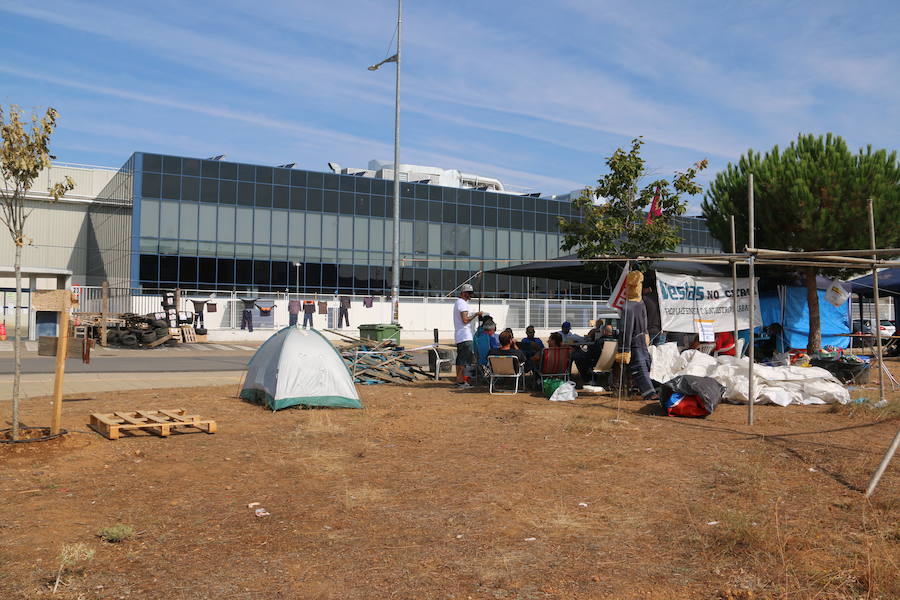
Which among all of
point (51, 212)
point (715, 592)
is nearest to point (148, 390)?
point (715, 592)

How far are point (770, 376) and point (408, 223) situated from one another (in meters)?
36.1

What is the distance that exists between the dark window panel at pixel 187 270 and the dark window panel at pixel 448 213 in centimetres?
1560

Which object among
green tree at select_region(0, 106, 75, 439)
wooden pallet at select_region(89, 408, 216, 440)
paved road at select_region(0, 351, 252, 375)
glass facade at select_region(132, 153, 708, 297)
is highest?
glass facade at select_region(132, 153, 708, 297)

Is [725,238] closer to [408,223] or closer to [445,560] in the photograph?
[445,560]

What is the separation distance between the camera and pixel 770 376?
1168 centimetres

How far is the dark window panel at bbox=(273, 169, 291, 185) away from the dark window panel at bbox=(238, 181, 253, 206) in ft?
5.08

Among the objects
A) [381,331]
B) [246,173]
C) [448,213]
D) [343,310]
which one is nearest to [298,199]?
[246,173]

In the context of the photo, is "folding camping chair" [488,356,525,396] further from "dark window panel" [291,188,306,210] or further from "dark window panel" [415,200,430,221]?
"dark window panel" [415,200,430,221]

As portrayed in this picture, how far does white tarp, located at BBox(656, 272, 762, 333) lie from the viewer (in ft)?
45.5

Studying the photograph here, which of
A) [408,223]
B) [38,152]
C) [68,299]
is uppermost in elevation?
[408,223]

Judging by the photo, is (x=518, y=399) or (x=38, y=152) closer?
(x=38, y=152)

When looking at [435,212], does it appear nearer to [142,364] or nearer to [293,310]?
[293,310]

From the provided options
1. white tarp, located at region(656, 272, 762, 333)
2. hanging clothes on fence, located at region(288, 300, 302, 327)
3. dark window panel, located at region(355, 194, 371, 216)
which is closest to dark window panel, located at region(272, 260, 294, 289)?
dark window panel, located at region(355, 194, 371, 216)

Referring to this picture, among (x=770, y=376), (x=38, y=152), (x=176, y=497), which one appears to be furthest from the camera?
(x=770, y=376)
